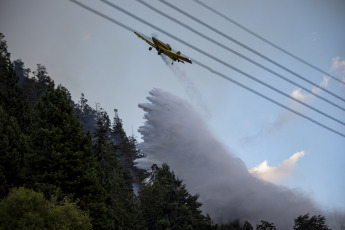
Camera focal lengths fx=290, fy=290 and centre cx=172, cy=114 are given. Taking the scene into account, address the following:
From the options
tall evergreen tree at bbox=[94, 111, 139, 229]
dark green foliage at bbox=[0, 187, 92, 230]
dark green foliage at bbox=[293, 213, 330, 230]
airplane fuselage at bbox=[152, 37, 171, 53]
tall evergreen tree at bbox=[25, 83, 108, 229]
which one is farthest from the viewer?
dark green foliage at bbox=[293, 213, 330, 230]

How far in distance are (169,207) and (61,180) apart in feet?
65.5

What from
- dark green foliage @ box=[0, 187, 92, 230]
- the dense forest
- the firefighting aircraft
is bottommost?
dark green foliage @ box=[0, 187, 92, 230]

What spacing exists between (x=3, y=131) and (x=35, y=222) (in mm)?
14042

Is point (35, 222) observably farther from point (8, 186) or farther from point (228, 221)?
point (228, 221)

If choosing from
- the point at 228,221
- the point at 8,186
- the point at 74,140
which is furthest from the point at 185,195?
the point at 228,221

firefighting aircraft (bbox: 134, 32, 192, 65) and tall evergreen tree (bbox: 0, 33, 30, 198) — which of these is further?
→ firefighting aircraft (bbox: 134, 32, 192, 65)

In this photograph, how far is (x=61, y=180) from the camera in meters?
26.0

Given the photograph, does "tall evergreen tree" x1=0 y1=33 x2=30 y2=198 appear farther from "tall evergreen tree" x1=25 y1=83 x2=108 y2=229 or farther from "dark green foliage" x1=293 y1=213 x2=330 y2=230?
"dark green foliage" x1=293 y1=213 x2=330 y2=230

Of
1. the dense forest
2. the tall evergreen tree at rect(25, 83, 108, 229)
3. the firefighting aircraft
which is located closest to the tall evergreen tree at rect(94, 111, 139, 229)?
the dense forest

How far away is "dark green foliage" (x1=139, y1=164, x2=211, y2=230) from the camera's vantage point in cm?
4169

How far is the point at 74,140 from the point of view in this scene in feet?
91.6

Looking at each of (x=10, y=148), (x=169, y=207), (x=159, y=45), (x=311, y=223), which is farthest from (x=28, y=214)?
(x=311, y=223)

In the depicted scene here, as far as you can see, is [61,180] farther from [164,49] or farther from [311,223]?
[311,223]

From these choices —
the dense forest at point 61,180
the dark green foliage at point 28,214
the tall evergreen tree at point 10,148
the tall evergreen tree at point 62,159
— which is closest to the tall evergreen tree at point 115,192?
the dense forest at point 61,180
